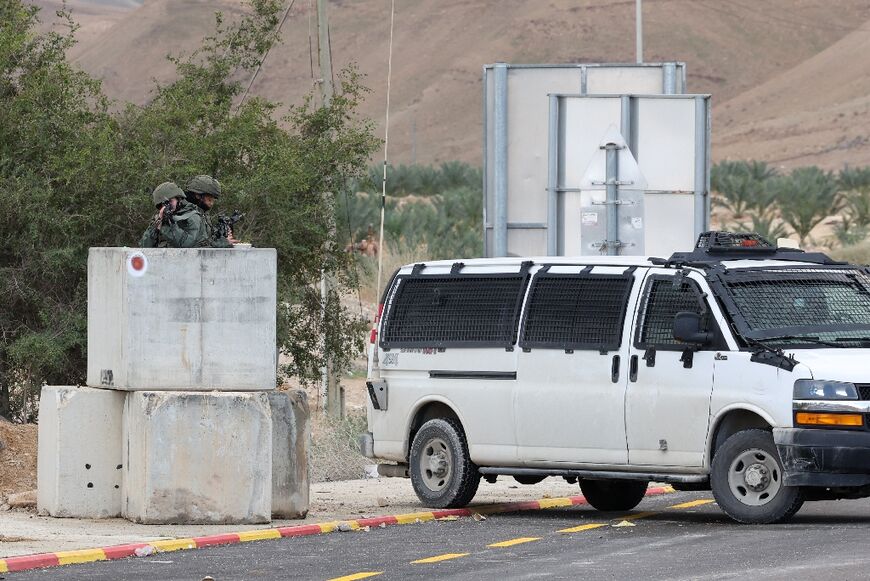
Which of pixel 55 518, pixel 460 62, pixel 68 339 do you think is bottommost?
pixel 55 518

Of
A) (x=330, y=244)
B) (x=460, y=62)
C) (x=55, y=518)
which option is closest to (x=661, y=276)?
(x=55, y=518)

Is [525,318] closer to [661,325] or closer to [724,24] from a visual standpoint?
[661,325]

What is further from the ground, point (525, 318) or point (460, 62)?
point (460, 62)

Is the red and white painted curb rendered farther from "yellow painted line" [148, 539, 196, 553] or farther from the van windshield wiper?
the van windshield wiper

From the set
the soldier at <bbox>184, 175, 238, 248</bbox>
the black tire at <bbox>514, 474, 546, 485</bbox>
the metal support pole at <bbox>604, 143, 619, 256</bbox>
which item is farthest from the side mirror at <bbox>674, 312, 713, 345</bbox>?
the metal support pole at <bbox>604, 143, 619, 256</bbox>

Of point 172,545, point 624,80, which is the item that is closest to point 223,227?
point 172,545

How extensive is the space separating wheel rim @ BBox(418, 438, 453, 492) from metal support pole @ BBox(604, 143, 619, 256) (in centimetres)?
380

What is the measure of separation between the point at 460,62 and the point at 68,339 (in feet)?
355

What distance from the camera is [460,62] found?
126188 millimetres

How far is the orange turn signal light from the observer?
13.1 metres

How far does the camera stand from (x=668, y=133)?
790 inches

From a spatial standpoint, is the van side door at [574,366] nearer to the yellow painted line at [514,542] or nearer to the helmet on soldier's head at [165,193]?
the yellow painted line at [514,542]

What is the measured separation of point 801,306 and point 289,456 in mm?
4124

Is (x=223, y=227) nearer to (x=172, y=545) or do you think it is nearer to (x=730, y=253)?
(x=172, y=545)
